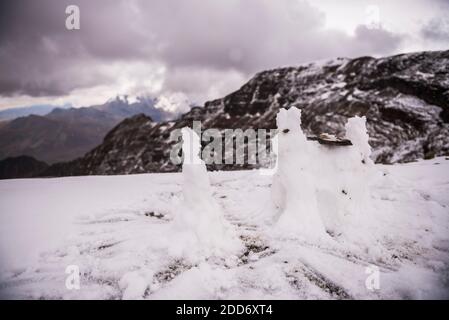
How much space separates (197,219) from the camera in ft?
26.0

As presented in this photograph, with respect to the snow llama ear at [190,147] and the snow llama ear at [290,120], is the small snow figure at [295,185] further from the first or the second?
the snow llama ear at [190,147]

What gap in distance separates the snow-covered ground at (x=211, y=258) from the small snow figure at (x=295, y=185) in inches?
18.5

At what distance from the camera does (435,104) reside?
107 metres

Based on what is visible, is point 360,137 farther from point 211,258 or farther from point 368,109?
point 368,109

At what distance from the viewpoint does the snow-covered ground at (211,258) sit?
610cm

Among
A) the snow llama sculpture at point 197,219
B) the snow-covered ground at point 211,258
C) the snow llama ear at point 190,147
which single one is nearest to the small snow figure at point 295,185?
the snow-covered ground at point 211,258

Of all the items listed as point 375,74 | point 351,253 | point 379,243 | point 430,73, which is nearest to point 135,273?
point 351,253

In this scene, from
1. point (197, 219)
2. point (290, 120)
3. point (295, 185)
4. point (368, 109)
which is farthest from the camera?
point (368, 109)

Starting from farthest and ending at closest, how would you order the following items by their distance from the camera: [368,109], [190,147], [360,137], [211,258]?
[368,109] → [360,137] → [190,147] → [211,258]

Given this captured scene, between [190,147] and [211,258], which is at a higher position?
[190,147]

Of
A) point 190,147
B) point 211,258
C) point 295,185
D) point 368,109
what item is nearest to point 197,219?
point 211,258

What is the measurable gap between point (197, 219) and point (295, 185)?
3070 millimetres

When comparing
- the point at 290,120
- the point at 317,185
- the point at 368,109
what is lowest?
the point at 317,185
